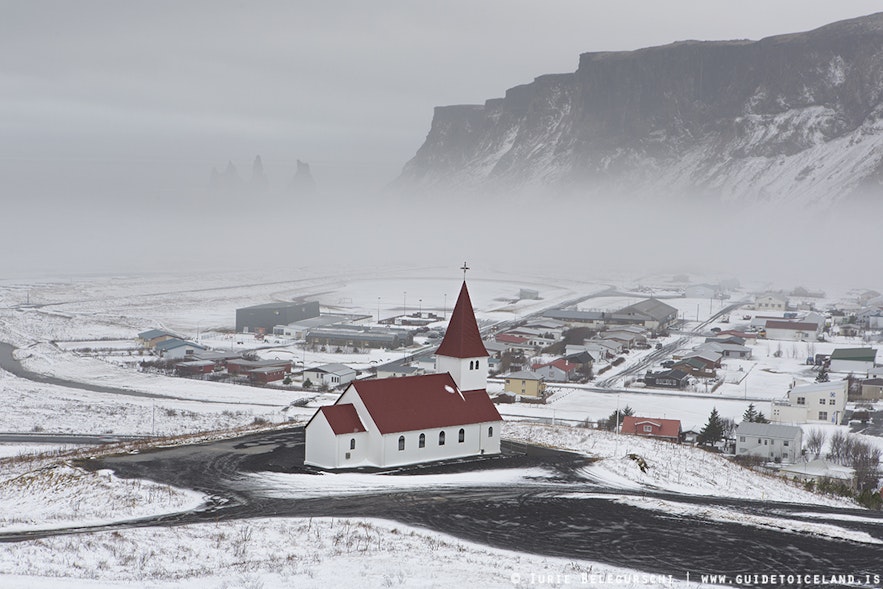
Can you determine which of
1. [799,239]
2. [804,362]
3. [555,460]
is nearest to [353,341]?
[804,362]

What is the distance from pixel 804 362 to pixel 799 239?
127 metres

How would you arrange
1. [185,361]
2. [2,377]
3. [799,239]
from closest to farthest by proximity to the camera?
[2,377], [185,361], [799,239]

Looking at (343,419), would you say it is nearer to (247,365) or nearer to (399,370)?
(399,370)

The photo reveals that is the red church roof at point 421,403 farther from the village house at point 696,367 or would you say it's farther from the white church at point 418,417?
the village house at point 696,367

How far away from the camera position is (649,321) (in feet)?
338

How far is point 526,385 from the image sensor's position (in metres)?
64.8

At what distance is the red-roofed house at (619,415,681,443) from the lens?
4950 centimetres

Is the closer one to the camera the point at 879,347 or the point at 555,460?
the point at 555,460

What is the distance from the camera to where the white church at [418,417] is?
32.1 meters

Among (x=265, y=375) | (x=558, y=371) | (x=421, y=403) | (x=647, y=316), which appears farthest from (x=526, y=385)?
(x=647, y=316)

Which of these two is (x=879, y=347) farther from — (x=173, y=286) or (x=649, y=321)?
(x=173, y=286)

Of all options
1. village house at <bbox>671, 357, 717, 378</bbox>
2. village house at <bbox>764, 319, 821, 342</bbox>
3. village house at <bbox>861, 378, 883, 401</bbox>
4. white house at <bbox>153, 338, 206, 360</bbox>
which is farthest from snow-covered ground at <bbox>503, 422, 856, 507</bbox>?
village house at <bbox>764, 319, 821, 342</bbox>

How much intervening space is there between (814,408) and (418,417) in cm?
3330

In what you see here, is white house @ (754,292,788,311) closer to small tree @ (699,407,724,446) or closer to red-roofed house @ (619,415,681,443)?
small tree @ (699,407,724,446)
